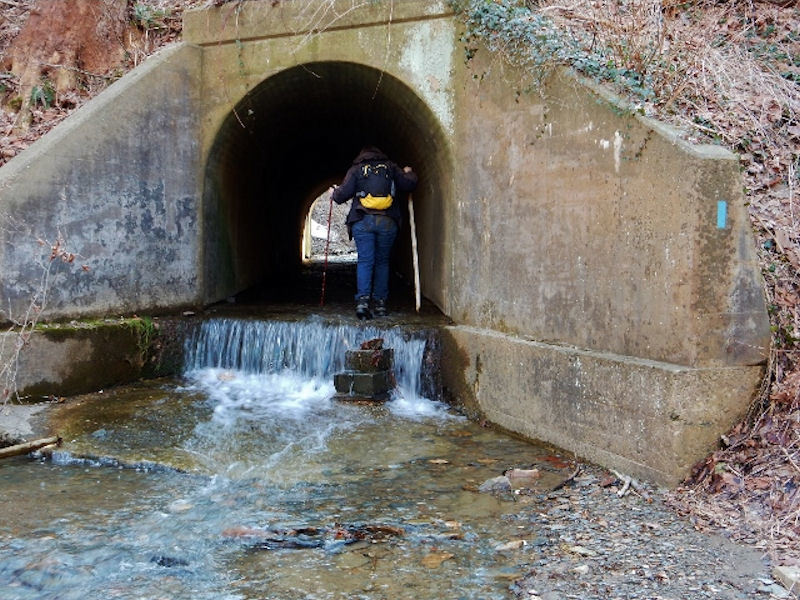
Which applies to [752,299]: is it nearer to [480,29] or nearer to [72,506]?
[480,29]

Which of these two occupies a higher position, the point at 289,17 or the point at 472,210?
the point at 289,17

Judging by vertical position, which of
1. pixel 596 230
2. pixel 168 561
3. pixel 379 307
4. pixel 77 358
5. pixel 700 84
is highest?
pixel 700 84

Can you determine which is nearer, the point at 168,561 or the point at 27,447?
the point at 168,561

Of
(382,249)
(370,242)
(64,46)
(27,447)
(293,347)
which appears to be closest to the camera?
(27,447)

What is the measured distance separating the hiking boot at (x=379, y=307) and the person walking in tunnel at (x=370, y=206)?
0.13 m

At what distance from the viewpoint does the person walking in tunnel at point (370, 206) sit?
30.3 ft

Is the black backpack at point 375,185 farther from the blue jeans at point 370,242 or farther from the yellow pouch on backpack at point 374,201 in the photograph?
the blue jeans at point 370,242

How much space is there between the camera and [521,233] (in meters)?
6.81

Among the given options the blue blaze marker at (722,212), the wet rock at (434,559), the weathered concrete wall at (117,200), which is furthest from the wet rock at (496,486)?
the weathered concrete wall at (117,200)

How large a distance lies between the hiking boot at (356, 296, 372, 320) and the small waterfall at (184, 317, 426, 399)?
1.67ft

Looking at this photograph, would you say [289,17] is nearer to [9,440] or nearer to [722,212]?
[9,440]

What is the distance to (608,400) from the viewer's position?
5.61 metres

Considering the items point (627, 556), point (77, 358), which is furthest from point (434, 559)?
point (77, 358)

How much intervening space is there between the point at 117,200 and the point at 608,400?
586 cm
